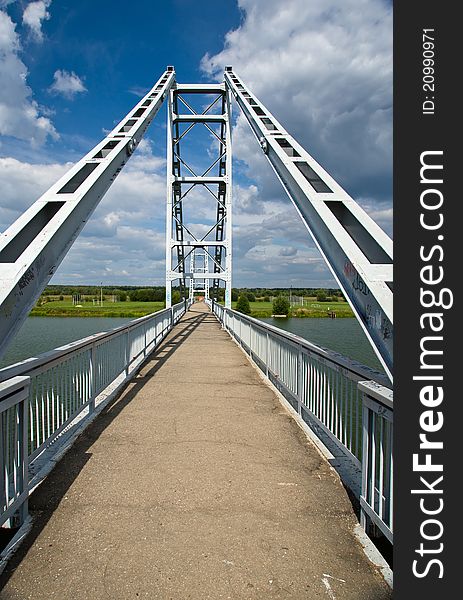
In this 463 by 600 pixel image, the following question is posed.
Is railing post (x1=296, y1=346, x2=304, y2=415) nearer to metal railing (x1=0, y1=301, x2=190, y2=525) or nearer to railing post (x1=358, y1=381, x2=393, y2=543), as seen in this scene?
railing post (x1=358, y1=381, x2=393, y2=543)

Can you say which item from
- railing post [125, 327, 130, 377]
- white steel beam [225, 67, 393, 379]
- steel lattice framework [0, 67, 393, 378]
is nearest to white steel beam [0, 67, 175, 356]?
steel lattice framework [0, 67, 393, 378]

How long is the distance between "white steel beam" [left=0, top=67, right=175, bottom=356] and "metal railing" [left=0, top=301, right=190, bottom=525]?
0.43 meters

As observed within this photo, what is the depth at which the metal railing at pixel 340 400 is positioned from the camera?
7.54ft

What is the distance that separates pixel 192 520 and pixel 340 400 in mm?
1580

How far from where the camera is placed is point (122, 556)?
219 centimetres

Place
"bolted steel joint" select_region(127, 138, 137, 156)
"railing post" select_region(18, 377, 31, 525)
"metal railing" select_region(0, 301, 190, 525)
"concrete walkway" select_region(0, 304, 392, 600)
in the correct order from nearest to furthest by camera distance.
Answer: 1. "concrete walkway" select_region(0, 304, 392, 600)
2. "metal railing" select_region(0, 301, 190, 525)
3. "railing post" select_region(18, 377, 31, 525)
4. "bolted steel joint" select_region(127, 138, 137, 156)

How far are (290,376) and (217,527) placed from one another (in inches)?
111

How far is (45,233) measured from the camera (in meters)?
3.53

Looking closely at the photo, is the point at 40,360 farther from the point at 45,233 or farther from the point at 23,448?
the point at 45,233

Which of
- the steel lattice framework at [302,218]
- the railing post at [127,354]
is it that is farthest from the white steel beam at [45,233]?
the railing post at [127,354]

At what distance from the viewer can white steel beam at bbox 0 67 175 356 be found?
292cm

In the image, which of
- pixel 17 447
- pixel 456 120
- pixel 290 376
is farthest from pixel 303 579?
pixel 290 376

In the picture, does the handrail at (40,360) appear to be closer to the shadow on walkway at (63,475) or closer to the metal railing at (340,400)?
the shadow on walkway at (63,475)

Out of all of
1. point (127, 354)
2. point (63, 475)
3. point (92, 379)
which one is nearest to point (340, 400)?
point (63, 475)
